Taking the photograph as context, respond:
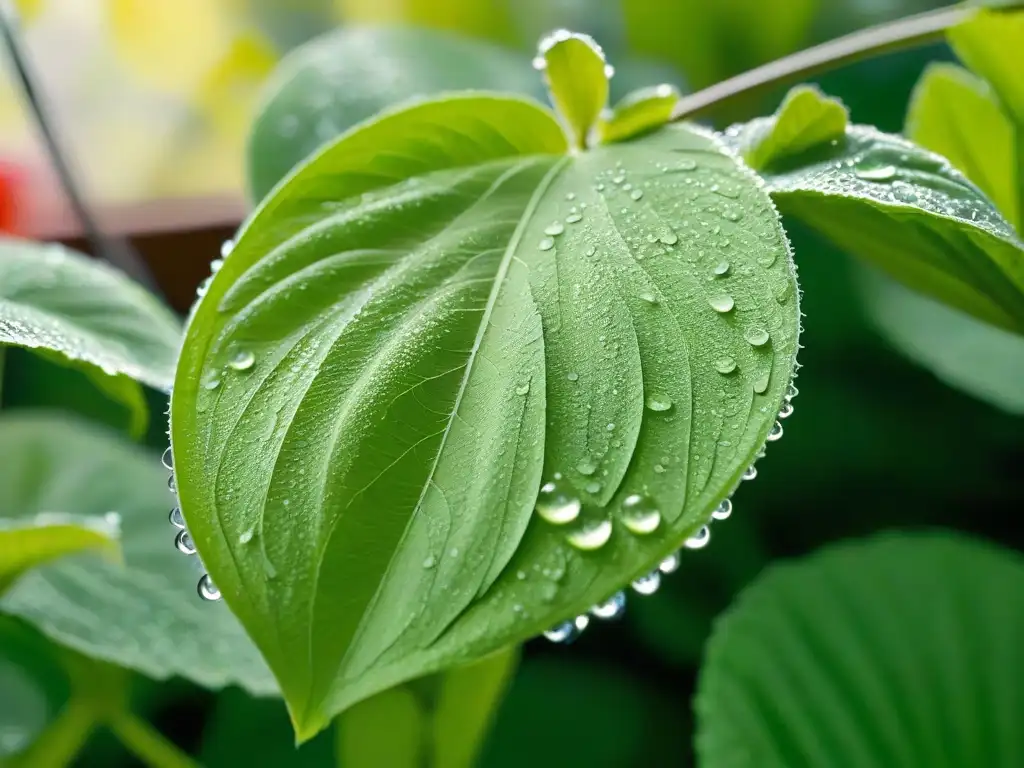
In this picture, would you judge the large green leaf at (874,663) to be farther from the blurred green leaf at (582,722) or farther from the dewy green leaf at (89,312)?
the dewy green leaf at (89,312)

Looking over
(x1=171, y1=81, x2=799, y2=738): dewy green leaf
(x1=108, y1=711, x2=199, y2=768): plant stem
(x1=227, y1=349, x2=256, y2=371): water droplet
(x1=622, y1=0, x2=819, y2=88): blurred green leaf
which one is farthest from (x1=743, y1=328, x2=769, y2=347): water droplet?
(x1=622, y1=0, x2=819, y2=88): blurred green leaf

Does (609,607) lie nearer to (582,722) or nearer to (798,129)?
(798,129)

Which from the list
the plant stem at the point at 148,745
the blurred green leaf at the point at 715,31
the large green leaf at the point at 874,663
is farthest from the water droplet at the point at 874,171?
the blurred green leaf at the point at 715,31

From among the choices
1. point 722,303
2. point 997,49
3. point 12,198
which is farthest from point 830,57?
point 12,198

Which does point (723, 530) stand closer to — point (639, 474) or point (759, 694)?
point (759, 694)

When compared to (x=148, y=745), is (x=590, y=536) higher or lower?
higher

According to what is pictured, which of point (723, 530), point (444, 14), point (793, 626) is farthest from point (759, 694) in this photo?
point (444, 14)

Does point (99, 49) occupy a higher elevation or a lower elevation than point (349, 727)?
higher
